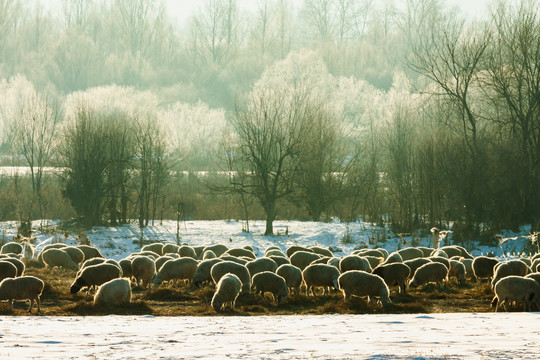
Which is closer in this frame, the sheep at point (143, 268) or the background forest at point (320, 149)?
the sheep at point (143, 268)

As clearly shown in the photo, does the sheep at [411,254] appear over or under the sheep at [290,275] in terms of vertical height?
over

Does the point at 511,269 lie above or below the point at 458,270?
above

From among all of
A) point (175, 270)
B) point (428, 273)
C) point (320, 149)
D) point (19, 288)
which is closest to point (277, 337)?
point (19, 288)

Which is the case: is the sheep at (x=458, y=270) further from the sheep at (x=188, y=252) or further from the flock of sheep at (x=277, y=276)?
the sheep at (x=188, y=252)

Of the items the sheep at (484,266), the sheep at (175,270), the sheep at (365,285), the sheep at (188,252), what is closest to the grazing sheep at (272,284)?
the sheep at (365,285)

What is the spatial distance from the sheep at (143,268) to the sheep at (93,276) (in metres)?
1.33

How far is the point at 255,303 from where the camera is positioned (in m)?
14.7

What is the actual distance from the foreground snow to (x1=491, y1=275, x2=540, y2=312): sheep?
0.83 m

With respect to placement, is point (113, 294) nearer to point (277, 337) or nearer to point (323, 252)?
point (277, 337)

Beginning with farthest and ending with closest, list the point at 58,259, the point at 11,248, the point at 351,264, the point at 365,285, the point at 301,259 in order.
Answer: the point at 11,248, the point at 58,259, the point at 301,259, the point at 351,264, the point at 365,285

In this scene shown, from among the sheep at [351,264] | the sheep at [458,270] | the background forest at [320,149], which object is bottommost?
the sheep at [458,270]

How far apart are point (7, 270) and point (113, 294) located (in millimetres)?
3323

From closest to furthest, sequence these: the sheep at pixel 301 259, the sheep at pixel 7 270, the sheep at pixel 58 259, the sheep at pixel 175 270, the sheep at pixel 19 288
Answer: the sheep at pixel 19 288, the sheep at pixel 7 270, the sheep at pixel 175 270, the sheep at pixel 301 259, the sheep at pixel 58 259

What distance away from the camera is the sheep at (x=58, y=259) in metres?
20.2
